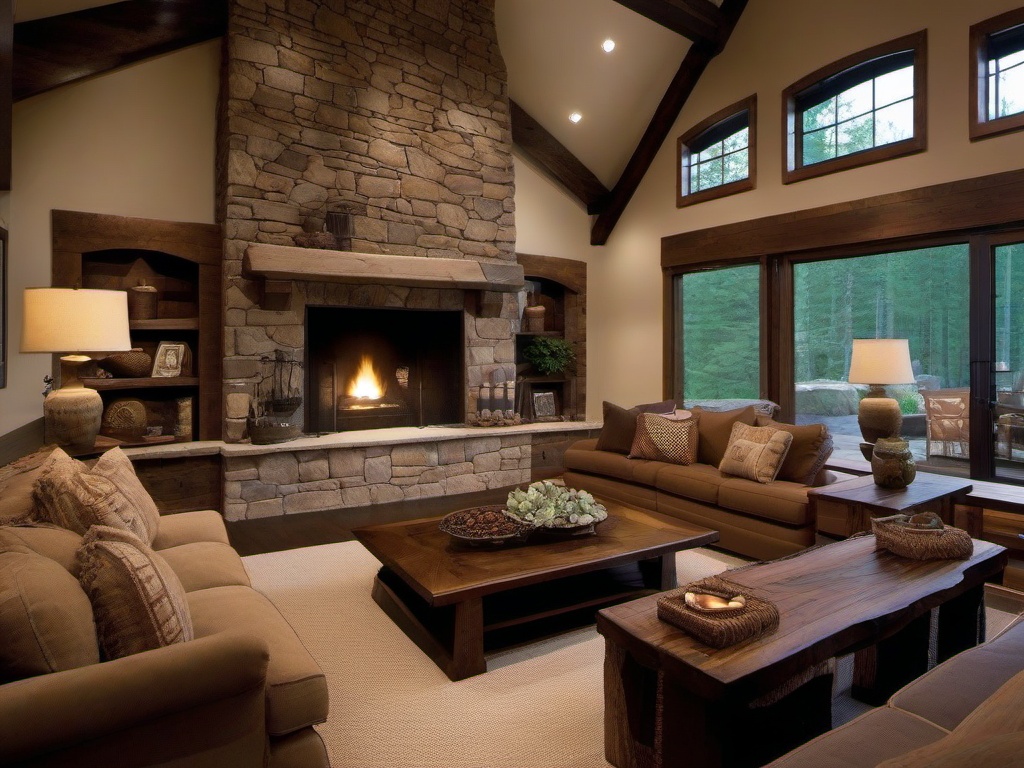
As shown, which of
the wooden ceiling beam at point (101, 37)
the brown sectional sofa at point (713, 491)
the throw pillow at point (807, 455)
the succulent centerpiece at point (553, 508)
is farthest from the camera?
the wooden ceiling beam at point (101, 37)

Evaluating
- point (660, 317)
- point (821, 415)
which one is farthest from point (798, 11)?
point (821, 415)

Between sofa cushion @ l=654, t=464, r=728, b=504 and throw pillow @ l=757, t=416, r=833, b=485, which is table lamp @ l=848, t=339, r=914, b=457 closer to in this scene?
throw pillow @ l=757, t=416, r=833, b=485

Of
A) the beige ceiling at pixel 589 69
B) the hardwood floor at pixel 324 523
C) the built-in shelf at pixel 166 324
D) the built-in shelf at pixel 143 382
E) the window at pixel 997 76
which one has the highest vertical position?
the beige ceiling at pixel 589 69

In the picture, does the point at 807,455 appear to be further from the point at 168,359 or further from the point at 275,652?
the point at 168,359

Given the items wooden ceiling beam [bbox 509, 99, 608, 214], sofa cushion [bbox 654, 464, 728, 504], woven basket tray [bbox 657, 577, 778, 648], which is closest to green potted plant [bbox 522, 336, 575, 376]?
wooden ceiling beam [bbox 509, 99, 608, 214]

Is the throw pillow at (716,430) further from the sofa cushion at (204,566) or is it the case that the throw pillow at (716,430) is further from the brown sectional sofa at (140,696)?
the brown sectional sofa at (140,696)

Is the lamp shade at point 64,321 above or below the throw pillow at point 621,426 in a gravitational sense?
above

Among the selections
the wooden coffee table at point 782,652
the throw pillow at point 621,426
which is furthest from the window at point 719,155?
the wooden coffee table at point 782,652

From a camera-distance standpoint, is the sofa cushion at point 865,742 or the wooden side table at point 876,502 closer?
the sofa cushion at point 865,742

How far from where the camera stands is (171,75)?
5055mm

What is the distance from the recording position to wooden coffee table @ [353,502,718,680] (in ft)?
8.15

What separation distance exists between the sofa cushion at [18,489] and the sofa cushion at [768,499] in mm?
3394

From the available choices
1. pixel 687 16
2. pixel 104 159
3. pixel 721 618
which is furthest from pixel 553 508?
pixel 687 16

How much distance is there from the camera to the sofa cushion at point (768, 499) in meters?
3.52
